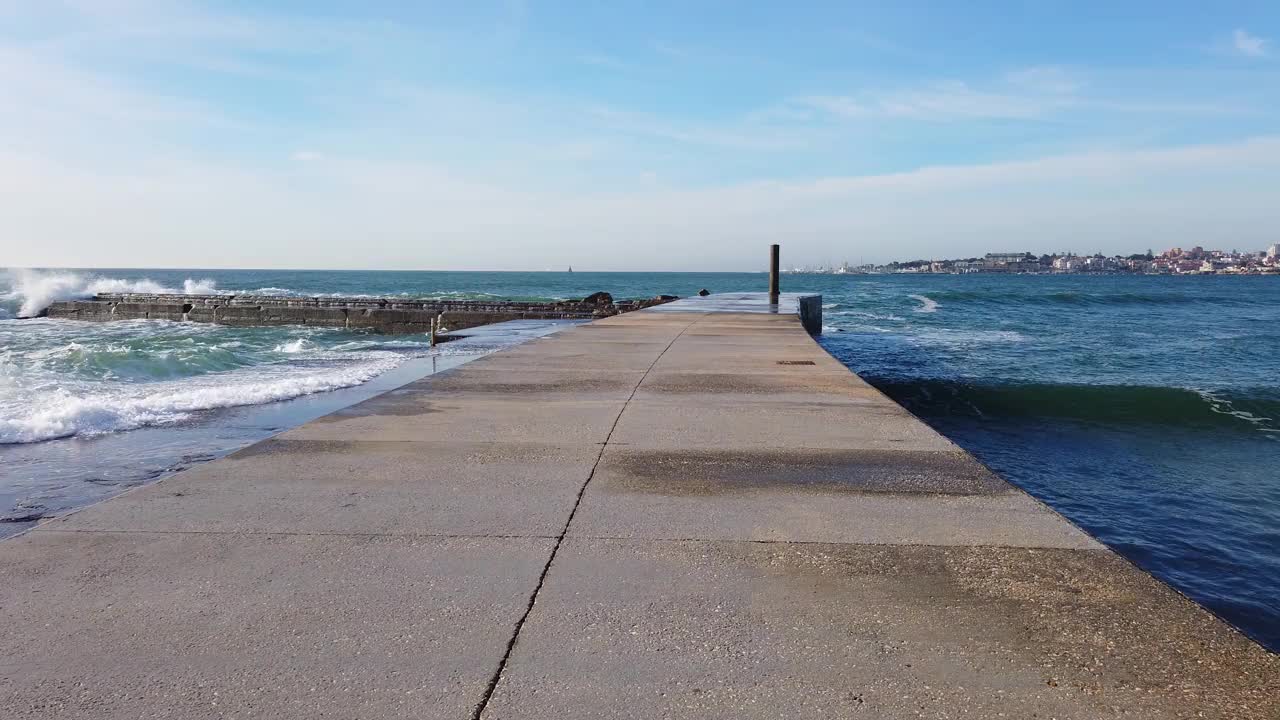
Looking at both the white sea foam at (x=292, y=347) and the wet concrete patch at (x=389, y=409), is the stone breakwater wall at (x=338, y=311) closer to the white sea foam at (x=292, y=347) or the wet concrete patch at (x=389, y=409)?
the white sea foam at (x=292, y=347)

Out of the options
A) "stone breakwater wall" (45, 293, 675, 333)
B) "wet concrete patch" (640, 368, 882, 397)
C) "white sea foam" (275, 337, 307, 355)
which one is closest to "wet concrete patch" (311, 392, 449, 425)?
"wet concrete patch" (640, 368, 882, 397)

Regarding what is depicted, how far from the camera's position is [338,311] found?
3497 centimetres

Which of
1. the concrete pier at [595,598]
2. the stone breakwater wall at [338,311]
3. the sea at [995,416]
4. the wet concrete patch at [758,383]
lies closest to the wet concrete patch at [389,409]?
the concrete pier at [595,598]

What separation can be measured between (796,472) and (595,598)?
232 cm

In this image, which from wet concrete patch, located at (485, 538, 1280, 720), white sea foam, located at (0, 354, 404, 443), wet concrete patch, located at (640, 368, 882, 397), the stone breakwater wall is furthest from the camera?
the stone breakwater wall

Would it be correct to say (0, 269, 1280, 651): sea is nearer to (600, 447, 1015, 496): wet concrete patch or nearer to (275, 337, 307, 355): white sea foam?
(275, 337, 307, 355): white sea foam

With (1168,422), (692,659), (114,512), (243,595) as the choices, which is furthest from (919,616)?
(1168,422)

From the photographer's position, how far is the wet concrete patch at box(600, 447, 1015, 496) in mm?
4969

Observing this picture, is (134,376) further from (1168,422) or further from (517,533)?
(1168,422)

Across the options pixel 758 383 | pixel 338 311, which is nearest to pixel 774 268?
pixel 338 311

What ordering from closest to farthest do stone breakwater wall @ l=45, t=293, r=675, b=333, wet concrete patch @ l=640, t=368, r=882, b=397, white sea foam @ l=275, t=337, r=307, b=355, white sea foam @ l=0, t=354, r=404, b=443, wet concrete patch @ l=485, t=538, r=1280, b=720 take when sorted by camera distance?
wet concrete patch @ l=485, t=538, r=1280, b=720, wet concrete patch @ l=640, t=368, r=882, b=397, white sea foam @ l=0, t=354, r=404, b=443, white sea foam @ l=275, t=337, r=307, b=355, stone breakwater wall @ l=45, t=293, r=675, b=333

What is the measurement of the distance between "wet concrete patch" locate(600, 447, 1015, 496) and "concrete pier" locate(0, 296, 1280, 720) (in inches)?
1.1

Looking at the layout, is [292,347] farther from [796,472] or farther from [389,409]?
[796,472]

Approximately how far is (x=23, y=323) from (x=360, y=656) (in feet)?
142
